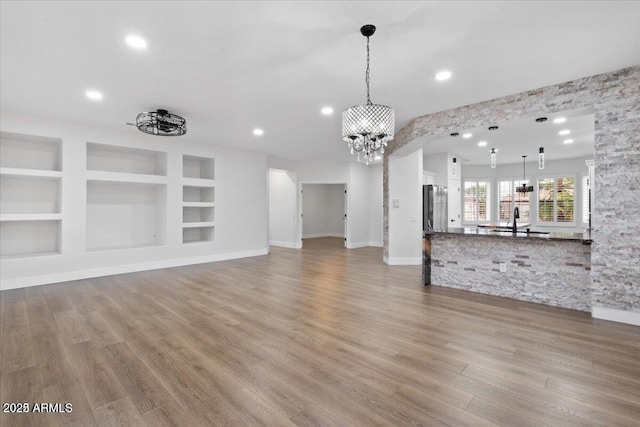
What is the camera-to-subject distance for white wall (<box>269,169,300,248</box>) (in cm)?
984

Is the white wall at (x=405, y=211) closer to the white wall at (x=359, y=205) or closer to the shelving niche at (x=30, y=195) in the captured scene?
the white wall at (x=359, y=205)

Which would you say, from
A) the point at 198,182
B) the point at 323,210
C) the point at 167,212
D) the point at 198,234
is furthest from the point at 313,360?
the point at 323,210

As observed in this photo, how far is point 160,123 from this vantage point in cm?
461

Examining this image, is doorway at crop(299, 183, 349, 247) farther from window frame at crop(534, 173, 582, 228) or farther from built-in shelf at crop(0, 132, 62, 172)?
built-in shelf at crop(0, 132, 62, 172)

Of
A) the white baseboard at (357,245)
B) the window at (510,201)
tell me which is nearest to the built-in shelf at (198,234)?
the white baseboard at (357,245)

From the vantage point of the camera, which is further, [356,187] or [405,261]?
[356,187]

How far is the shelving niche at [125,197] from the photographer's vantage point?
618 centimetres

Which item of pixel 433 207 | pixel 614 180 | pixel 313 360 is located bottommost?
pixel 313 360

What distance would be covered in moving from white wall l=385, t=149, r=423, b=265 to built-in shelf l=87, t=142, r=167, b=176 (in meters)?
5.06

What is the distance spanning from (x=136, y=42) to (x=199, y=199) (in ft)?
17.4

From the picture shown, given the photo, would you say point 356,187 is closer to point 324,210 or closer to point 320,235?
point 324,210

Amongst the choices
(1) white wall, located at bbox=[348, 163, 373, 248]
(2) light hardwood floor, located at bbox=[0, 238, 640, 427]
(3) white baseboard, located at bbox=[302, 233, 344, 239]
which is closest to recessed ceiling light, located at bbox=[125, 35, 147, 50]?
(2) light hardwood floor, located at bbox=[0, 238, 640, 427]

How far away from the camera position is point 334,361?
2.56 meters

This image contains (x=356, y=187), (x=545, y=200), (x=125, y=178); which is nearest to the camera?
(x=125, y=178)
